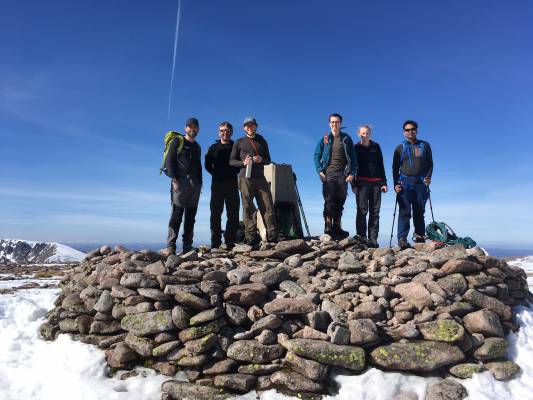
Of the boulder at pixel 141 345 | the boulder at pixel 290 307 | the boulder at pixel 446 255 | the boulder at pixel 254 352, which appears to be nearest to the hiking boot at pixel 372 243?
the boulder at pixel 446 255

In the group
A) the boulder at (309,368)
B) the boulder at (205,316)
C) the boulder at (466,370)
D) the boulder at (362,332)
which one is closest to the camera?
the boulder at (309,368)

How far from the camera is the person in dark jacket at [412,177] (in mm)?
10359

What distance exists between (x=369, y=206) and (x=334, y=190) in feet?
3.96

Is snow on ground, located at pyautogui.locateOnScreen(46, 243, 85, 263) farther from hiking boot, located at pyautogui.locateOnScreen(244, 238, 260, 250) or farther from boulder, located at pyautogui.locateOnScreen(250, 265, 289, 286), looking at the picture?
boulder, located at pyautogui.locateOnScreen(250, 265, 289, 286)

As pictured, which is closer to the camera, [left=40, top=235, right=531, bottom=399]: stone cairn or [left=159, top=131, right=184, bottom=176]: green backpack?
[left=40, top=235, right=531, bottom=399]: stone cairn

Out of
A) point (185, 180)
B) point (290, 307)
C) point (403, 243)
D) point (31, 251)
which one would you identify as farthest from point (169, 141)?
point (31, 251)

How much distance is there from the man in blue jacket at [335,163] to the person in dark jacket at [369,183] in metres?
0.48

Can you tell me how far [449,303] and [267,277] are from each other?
3.38m

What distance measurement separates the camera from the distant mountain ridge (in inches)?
5167

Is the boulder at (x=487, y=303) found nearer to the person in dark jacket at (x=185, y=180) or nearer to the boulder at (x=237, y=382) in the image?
the boulder at (x=237, y=382)

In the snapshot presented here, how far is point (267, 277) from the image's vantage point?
25.5ft

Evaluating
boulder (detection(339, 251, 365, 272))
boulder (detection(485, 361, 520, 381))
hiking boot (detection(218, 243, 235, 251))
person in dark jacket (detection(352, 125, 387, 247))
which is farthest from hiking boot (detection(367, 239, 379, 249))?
boulder (detection(485, 361, 520, 381))

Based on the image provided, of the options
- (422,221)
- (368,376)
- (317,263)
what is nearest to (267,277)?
(317,263)

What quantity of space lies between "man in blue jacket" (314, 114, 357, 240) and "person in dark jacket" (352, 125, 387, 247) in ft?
1.58
